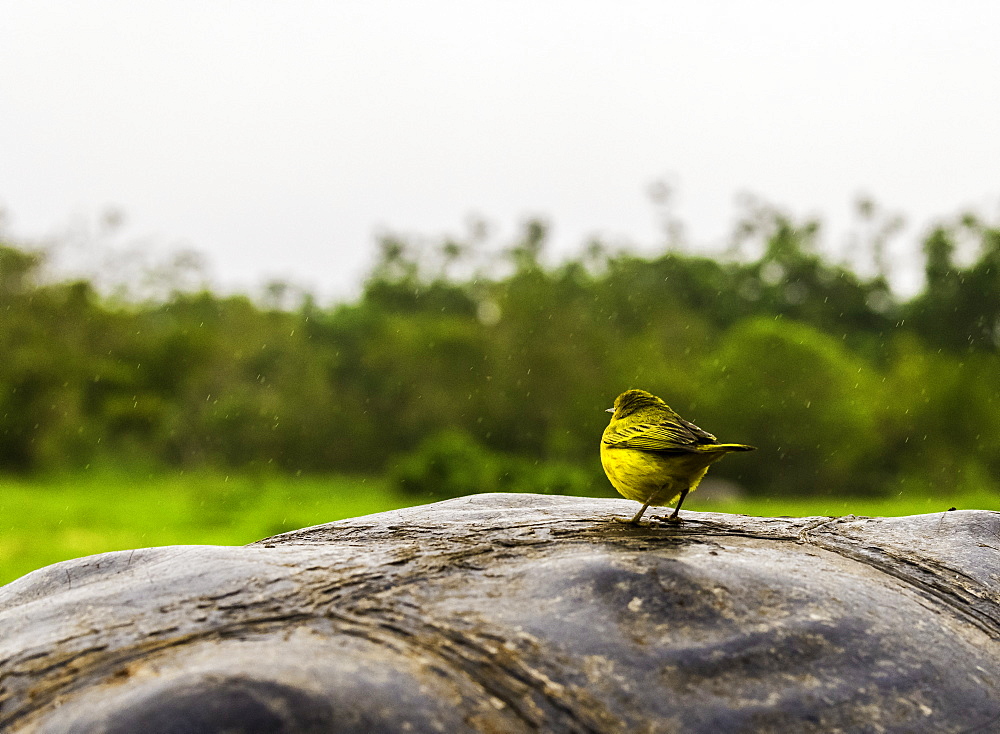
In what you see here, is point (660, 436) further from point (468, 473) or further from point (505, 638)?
point (468, 473)

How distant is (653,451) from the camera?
11.8 feet

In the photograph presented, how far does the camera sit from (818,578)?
124 inches

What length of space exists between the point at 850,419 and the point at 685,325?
7.49 metres

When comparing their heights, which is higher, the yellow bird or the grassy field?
the grassy field

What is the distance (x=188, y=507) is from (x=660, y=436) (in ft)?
108

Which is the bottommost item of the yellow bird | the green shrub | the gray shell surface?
the gray shell surface

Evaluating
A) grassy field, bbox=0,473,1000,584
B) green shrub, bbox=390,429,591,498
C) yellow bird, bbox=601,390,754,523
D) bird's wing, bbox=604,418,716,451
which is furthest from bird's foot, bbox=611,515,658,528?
green shrub, bbox=390,429,591,498

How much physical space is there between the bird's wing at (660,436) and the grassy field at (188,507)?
2298 centimetres

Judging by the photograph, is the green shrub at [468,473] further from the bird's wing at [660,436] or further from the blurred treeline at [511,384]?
the bird's wing at [660,436]

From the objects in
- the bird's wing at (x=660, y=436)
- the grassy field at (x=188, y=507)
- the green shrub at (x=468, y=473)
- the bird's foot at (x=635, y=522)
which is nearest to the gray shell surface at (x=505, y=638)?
the bird's foot at (x=635, y=522)

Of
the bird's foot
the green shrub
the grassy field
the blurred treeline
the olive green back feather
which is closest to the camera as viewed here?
the olive green back feather

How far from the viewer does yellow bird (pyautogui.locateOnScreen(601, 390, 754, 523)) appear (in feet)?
11.6

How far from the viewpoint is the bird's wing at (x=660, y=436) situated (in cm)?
352

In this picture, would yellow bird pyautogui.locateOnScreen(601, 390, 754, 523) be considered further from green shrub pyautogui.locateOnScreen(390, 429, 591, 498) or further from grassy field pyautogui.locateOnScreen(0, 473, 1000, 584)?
green shrub pyautogui.locateOnScreen(390, 429, 591, 498)
